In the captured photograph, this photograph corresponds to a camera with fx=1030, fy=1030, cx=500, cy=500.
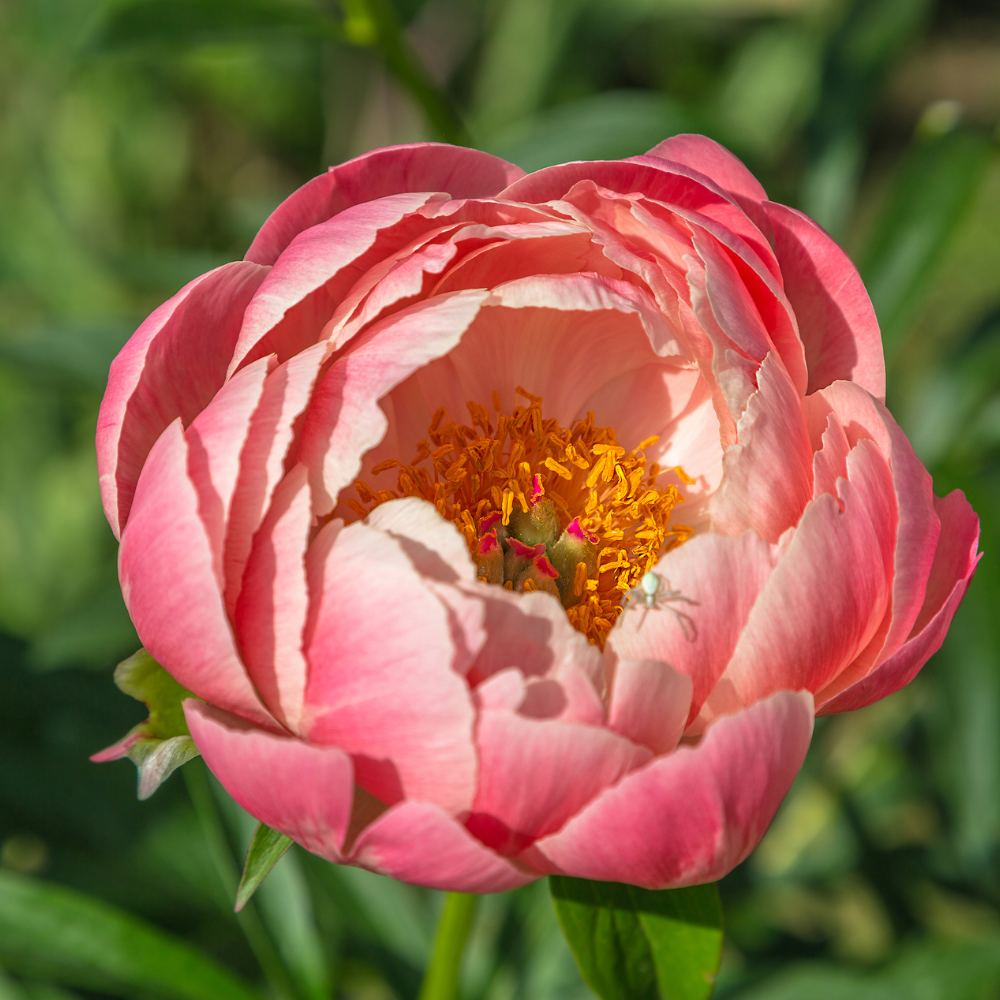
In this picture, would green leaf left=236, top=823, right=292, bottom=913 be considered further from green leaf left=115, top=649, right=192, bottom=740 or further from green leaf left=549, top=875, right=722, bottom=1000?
green leaf left=549, top=875, right=722, bottom=1000

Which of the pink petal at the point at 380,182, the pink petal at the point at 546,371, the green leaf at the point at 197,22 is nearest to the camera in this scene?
the pink petal at the point at 380,182

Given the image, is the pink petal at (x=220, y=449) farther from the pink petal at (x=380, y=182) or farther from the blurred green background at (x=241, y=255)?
the blurred green background at (x=241, y=255)

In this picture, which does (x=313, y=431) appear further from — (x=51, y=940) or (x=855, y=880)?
(x=855, y=880)

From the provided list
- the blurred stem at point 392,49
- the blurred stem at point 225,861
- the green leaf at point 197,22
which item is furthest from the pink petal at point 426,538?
the green leaf at point 197,22

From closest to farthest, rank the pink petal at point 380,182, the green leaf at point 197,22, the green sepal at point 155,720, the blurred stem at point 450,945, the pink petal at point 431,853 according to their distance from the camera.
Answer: the pink petal at point 431,853 → the green sepal at point 155,720 → the pink petal at point 380,182 → the blurred stem at point 450,945 → the green leaf at point 197,22

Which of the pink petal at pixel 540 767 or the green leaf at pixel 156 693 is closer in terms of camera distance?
the pink petal at pixel 540 767

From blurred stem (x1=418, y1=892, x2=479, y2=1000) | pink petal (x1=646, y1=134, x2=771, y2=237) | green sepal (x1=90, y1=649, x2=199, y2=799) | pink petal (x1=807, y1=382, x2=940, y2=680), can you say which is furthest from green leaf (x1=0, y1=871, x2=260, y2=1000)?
pink petal (x1=646, y1=134, x2=771, y2=237)
